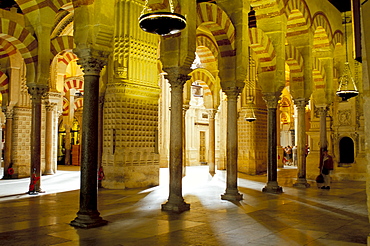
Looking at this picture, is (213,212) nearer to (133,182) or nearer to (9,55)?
(133,182)

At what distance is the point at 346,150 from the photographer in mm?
12438

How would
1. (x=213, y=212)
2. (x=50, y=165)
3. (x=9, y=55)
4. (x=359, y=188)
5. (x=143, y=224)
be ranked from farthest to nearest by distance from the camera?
(x=50, y=165) < (x=9, y=55) < (x=359, y=188) < (x=213, y=212) < (x=143, y=224)

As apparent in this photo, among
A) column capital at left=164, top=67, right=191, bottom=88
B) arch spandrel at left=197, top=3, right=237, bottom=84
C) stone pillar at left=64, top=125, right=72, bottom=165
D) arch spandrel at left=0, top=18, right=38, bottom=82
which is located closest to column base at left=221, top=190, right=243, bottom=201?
arch spandrel at left=197, top=3, right=237, bottom=84

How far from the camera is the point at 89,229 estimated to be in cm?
457

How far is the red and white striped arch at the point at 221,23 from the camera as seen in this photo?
766 centimetres

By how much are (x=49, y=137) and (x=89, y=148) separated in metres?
8.21

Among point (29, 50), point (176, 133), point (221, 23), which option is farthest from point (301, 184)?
point (29, 50)

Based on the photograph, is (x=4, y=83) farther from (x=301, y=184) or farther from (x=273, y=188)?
(x=301, y=184)

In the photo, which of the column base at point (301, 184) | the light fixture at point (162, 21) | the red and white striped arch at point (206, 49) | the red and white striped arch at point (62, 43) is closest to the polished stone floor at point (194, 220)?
the column base at point (301, 184)

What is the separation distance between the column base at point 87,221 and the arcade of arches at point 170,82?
0.02m

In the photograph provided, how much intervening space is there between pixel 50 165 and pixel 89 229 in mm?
8997

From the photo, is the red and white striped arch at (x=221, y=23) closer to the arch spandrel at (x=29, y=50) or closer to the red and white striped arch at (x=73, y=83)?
the arch spandrel at (x=29, y=50)

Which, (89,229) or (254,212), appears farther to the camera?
(254,212)

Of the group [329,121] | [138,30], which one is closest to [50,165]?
[138,30]
